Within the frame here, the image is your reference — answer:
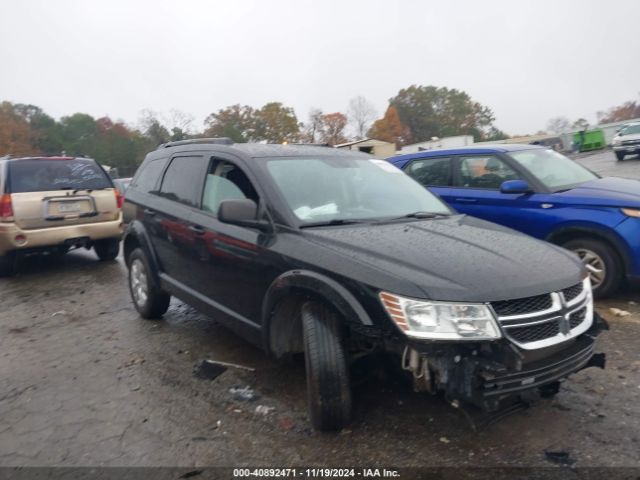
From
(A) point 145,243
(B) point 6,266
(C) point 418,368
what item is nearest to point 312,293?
(C) point 418,368

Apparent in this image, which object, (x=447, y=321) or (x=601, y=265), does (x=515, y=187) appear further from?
(x=447, y=321)

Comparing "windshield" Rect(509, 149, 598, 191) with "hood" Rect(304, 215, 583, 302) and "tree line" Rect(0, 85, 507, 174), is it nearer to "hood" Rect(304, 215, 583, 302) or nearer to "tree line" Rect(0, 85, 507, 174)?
"hood" Rect(304, 215, 583, 302)

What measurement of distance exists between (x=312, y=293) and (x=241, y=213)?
768 millimetres

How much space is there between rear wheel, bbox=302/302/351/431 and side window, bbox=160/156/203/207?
6.44ft

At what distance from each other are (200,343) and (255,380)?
1.03 metres

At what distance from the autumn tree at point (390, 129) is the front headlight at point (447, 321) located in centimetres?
7116

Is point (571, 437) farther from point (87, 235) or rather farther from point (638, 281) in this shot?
point (87, 235)

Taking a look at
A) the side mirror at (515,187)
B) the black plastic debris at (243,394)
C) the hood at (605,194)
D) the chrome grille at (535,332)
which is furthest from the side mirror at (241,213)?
the hood at (605,194)

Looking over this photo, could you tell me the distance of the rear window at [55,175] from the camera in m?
7.23

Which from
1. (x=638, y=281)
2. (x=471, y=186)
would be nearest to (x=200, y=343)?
(x=471, y=186)

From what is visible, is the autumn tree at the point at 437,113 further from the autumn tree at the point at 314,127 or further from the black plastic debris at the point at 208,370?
the black plastic debris at the point at 208,370

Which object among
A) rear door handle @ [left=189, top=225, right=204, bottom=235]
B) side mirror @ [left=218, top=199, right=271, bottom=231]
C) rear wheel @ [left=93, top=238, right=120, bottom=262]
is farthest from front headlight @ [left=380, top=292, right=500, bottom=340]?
rear wheel @ [left=93, top=238, right=120, bottom=262]

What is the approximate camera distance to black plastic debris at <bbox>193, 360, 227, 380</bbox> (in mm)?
3883

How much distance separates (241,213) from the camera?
3.26 meters
